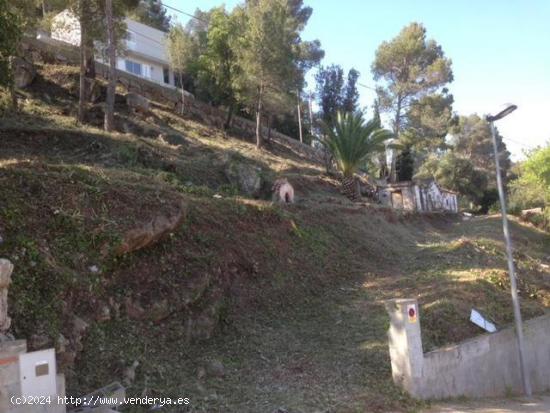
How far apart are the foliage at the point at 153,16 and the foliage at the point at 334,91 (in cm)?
1492

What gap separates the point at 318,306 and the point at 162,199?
12.3 feet

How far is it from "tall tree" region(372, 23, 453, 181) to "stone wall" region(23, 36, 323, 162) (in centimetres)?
727

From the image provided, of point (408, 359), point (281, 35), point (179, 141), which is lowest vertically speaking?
point (408, 359)

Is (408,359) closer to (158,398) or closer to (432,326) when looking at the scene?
(432,326)

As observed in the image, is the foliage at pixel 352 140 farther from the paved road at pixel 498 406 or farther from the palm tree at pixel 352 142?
the paved road at pixel 498 406

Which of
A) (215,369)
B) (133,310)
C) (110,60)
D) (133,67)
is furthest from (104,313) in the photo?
(133,67)

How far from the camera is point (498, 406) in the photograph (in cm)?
816

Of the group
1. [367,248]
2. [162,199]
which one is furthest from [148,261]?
[367,248]

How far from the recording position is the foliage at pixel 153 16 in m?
44.2

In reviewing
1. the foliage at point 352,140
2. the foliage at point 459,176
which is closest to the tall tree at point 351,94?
the foliage at point 459,176

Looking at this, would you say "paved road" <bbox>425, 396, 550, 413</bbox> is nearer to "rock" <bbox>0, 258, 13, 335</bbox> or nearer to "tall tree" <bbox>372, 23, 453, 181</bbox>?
"rock" <bbox>0, 258, 13, 335</bbox>

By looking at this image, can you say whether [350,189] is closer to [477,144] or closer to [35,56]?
[35,56]

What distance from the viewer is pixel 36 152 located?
15.4m

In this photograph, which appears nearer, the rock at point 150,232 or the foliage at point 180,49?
the rock at point 150,232
